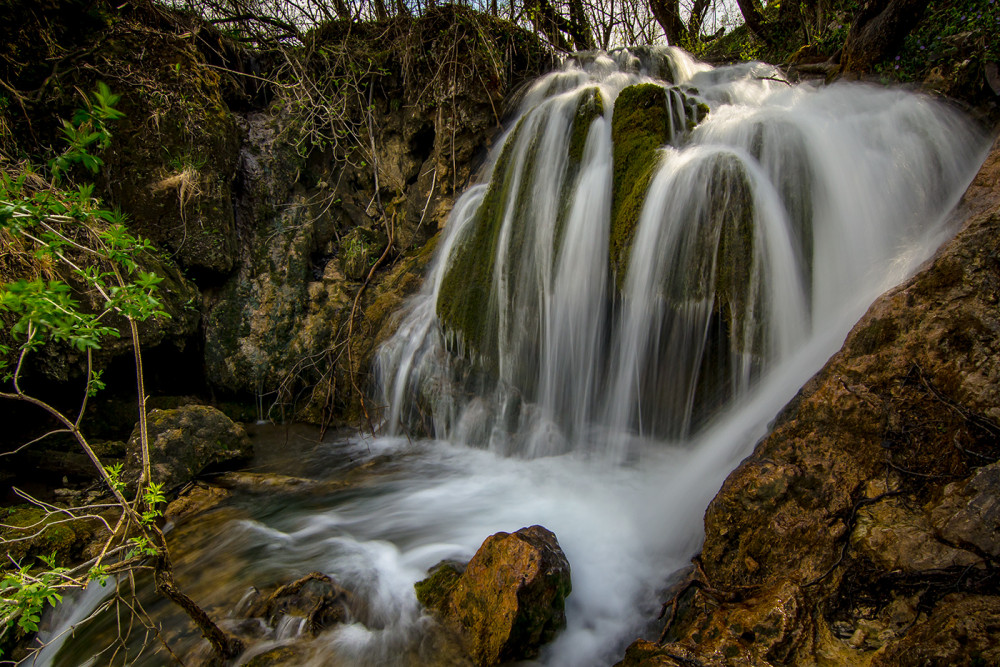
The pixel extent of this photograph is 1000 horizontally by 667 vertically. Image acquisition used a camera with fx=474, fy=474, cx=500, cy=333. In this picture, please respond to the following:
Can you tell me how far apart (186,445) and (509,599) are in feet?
11.0

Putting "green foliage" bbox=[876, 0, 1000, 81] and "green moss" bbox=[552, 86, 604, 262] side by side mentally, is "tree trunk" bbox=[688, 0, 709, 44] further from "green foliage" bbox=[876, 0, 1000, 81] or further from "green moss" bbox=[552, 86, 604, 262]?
"green moss" bbox=[552, 86, 604, 262]

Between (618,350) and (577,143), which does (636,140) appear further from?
(618,350)

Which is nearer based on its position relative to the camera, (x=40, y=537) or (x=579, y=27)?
(x=40, y=537)

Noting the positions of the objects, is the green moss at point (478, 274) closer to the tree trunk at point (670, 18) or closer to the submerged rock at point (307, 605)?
the submerged rock at point (307, 605)

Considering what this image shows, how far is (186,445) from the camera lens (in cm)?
405

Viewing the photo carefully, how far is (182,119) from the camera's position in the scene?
5.49 metres

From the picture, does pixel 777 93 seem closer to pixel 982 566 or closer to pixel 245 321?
pixel 982 566

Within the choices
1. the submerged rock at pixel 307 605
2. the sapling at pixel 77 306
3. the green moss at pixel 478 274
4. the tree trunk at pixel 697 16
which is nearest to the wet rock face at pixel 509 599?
the submerged rock at pixel 307 605

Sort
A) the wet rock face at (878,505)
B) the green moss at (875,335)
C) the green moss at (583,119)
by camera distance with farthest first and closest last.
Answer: the green moss at (583,119), the green moss at (875,335), the wet rock face at (878,505)

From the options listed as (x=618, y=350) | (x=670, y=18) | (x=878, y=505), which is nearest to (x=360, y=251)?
(x=618, y=350)

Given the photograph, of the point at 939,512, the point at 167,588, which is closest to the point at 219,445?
the point at 167,588

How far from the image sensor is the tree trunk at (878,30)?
13.5ft

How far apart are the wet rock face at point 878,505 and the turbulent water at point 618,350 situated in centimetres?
57

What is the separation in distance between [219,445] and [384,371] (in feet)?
5.41
